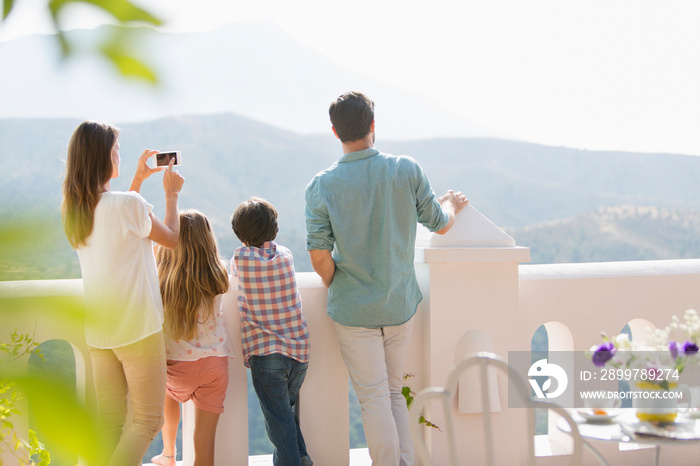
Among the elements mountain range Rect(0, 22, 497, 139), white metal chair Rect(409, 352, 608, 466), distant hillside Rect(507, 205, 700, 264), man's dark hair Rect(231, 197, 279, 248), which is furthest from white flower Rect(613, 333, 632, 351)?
distant hillside Rect(507, 205, 700, 264)

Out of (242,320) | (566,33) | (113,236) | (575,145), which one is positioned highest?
(566,33)

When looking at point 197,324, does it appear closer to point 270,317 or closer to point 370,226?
point 270,317

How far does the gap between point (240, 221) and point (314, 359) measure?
721 mm

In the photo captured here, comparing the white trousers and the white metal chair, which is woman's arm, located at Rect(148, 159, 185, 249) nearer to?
the white trousers

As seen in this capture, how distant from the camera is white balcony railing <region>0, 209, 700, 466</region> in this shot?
3162mm

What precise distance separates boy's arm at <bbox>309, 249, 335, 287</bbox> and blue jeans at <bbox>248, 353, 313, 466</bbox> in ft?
1.26

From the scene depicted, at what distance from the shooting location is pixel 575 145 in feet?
159

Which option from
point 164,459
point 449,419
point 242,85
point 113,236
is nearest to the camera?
point 242,85

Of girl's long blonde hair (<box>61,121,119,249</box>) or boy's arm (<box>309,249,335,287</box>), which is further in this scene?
boy's arm (<box>309,249,335,287</box>)

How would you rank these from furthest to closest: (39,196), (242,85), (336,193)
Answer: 1. (336,193)
2. (242,85)
3. (39,196)

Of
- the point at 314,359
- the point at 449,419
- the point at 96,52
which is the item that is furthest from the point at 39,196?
the point at 314,359

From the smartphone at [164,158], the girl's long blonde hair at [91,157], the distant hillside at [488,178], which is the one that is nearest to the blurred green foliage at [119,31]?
the girl's long blonde hair at [91,157]

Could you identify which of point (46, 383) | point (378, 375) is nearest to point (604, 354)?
point (378, 375)

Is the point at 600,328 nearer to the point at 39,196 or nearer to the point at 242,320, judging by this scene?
the point at 242,320
